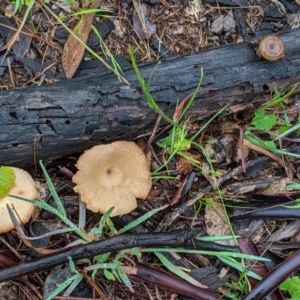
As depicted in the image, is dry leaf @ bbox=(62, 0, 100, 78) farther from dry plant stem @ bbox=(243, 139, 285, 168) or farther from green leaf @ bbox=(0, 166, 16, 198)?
dry plant stem @ bbox=(243, 139, 285, 168)

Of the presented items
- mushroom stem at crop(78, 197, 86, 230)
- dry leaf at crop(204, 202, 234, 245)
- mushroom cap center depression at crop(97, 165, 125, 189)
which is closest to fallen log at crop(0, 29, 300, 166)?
mushroom cap center depression at crop(97, 165, 125, 189)

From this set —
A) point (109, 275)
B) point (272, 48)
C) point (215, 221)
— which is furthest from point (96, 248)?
point (272, 48)

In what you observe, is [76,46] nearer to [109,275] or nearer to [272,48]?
[272,48]

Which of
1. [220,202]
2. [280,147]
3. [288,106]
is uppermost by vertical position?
[288,106]

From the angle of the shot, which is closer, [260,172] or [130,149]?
[130,149]

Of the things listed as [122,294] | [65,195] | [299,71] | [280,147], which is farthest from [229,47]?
[122,294]

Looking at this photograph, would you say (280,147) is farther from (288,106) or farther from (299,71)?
(299,71)
